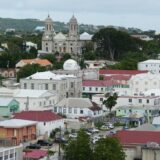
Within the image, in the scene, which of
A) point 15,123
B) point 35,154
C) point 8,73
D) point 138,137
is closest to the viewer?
point 35,154

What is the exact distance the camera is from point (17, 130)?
30.7 metres

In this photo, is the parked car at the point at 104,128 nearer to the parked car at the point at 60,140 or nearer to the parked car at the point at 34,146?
the parked car at the point at 60,140

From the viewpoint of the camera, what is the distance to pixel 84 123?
35875 millimetres

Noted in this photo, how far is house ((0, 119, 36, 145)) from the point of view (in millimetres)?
30500

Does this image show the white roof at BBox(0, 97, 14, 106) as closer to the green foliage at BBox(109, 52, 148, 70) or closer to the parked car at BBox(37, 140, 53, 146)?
the parked car at BBox(37, 140, 53, 146)

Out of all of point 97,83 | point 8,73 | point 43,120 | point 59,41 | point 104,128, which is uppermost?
point 59,41

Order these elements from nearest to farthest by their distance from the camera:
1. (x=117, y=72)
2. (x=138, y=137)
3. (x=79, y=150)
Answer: (x=79, y=150) < (x=138, y=137) < (x=117, y=72)

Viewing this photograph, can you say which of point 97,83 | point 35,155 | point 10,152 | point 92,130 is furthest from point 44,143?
point 97,83

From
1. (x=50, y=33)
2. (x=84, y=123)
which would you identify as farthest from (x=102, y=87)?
(x=50, y=33)

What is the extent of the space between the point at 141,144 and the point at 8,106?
13837mm

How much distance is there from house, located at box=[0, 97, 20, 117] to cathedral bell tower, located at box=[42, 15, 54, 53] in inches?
1439

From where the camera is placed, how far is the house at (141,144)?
24375 millimetres

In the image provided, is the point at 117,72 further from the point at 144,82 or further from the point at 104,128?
the point at 104,128

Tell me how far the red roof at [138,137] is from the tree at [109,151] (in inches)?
95.8
